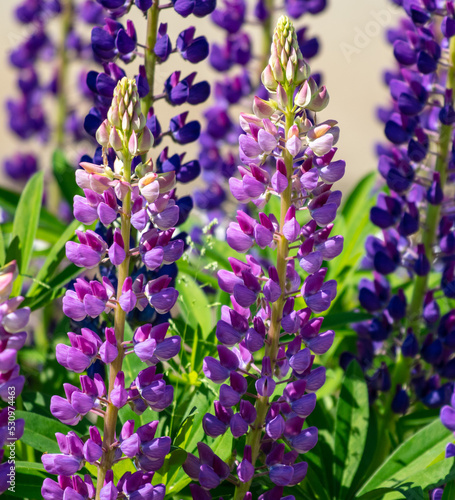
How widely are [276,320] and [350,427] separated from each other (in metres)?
0.41

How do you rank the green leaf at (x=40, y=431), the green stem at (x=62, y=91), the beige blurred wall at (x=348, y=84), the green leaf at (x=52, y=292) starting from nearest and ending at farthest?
the green leaf at (x=40, y=431) < the green leaf at (x=52, y=292) < the green stem at (x=62, y=91) < the beige blurred wall at (x=348, y=84)

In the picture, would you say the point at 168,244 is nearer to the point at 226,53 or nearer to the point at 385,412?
the point at 385,412

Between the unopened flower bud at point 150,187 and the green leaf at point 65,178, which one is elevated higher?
the unopened flower bud at point 150,187

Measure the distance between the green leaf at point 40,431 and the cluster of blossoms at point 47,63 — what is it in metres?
1.87

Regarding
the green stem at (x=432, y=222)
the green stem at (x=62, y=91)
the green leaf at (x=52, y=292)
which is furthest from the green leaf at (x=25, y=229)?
the green stem at (x=62, y=91)

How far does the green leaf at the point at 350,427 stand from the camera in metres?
1.24

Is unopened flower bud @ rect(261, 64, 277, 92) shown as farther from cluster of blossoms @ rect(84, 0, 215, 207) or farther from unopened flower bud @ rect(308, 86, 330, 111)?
cluster of blossoms @ rect(84, 0, 215, 207)

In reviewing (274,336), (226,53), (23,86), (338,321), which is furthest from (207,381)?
(23,86)

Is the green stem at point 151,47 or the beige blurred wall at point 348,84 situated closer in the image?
the green stem at point 151,47

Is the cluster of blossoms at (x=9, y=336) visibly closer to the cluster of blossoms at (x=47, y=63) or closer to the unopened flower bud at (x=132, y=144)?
the unopened flower bud at (x=132, y=144)

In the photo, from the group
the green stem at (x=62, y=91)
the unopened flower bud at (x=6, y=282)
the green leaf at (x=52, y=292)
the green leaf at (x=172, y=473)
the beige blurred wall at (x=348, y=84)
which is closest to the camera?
the unopened flower bud at (x=6, y=282)

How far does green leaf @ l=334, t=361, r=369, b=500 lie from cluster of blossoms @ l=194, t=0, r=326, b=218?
0.97 meters

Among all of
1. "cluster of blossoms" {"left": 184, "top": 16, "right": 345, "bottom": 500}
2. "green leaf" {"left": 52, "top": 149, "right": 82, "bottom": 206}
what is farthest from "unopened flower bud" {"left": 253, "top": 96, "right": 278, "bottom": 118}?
"green leaf" {"left": 52, "top": 149, "right": 82, "bottom": 206}

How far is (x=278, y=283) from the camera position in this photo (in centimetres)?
95
